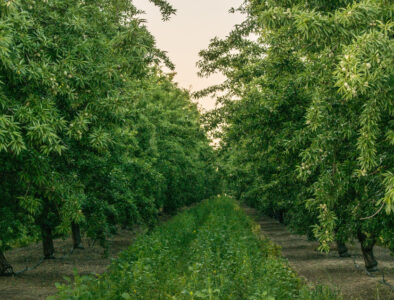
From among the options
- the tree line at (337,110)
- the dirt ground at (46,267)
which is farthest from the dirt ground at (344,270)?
the dirt ground at (46,267)

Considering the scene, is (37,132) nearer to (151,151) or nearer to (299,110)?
(299,110)

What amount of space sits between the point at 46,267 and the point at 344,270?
10428mm

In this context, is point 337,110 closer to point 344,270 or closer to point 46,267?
point 344,270

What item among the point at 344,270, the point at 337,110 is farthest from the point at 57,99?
the point at 344,270

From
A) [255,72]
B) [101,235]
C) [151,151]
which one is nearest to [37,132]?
[101,235]

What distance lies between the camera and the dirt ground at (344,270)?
1172 centimetres

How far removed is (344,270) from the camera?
15.1 meters

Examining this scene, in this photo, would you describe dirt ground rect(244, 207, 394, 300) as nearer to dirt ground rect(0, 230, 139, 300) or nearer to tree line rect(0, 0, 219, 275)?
tree line rect(0, 0, 219, 275)

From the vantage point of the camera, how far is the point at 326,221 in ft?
19.8

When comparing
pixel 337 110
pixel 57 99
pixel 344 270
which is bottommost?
pixel 344 270

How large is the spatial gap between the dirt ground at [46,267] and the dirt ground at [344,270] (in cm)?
676

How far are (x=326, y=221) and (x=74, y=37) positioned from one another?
193 inches

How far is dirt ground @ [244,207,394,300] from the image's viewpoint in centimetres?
1172

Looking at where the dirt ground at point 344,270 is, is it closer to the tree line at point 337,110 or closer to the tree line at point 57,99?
the tree line at point 337,110
